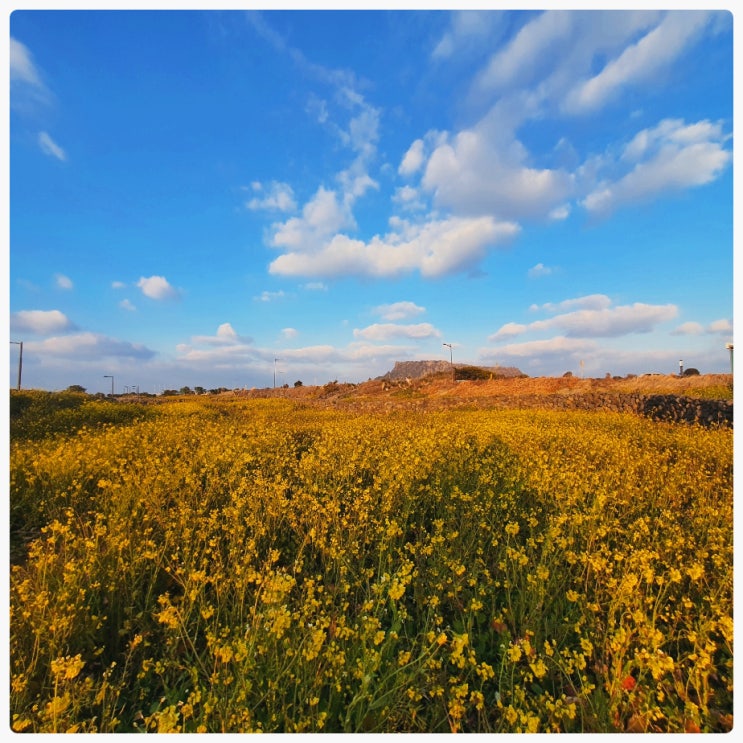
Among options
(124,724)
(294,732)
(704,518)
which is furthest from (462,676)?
(704,518)

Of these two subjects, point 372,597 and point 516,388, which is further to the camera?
point 516,388

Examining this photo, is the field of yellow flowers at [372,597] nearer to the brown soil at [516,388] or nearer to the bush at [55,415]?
the bush at [55,415]

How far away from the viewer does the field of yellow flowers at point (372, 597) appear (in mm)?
2445

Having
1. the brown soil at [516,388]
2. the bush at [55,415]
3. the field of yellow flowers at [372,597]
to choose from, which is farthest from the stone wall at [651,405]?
the bush at [55,415]

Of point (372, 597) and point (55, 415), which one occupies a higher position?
point (55, 415)

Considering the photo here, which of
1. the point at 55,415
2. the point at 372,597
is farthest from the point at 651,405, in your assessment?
the point at 55,415

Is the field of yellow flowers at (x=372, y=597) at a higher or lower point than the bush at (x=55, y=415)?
lower

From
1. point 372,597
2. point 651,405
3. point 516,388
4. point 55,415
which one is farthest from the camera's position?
point 516,388

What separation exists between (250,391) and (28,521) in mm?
55098

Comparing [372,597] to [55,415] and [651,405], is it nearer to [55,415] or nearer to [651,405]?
[55,415]

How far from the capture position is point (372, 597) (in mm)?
3607

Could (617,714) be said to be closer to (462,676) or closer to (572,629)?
(572,629)

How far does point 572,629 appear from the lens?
128 inches

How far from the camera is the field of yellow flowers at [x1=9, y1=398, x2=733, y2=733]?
96.3 inches
